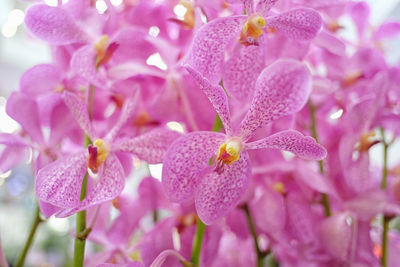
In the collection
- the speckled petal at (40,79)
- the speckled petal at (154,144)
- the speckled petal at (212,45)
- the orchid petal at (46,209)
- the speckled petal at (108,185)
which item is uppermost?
the speckled petal at (212,45)

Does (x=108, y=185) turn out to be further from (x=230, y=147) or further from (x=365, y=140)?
(x=365, y=140)

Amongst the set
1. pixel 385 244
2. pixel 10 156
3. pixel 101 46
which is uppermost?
pixel 101 46

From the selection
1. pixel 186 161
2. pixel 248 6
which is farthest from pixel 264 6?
pixel 186 161

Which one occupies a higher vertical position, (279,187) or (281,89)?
(281,89)

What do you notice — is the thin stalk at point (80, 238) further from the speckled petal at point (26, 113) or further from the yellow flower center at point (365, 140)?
the yellow flower center at point (365, 140)

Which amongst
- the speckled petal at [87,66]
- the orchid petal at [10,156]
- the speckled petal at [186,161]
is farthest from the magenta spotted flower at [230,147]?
the orchid petal at [10,156]

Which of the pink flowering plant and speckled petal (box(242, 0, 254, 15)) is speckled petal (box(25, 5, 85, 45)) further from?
speckled petal (box(242, 0, 254, 15))
